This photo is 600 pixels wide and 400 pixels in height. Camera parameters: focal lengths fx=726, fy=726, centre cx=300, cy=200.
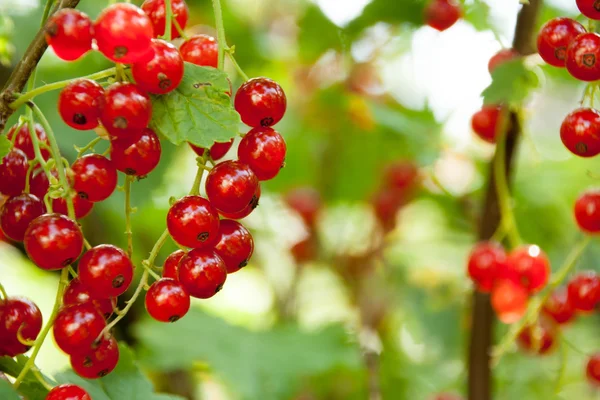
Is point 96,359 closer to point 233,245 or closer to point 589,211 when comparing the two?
point 233,245

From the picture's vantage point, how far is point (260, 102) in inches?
24.2

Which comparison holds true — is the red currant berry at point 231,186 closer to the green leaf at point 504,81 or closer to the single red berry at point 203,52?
the single red berry at point 203,52

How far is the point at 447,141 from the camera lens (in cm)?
178

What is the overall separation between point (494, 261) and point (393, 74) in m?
1.13

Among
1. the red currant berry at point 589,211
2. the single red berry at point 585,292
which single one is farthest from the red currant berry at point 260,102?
the single red berry at point 585,292

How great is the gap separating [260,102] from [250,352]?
3.50 feet

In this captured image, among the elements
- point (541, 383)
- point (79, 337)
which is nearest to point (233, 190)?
point (79, 337)

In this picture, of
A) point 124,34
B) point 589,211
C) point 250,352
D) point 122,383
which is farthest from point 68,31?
point 250,352

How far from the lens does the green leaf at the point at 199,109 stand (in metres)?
0.58

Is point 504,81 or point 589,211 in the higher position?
point 504,81

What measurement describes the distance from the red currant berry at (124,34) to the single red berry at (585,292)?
783 millimetres

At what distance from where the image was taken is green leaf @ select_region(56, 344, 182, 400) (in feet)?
2.46

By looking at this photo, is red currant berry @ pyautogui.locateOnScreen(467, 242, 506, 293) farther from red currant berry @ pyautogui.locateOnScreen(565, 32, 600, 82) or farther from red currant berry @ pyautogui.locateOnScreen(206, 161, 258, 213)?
red currant berry @ pyautogui.locateOnScreen(206, 161, 258, 213)

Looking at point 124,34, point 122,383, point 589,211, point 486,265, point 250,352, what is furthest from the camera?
point 250,352
